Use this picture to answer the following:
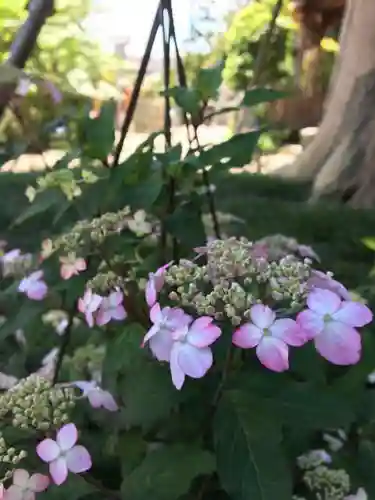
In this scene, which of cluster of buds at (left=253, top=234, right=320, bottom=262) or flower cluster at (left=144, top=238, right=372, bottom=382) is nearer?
flower cluster at (left=144, top=238, right=372, bottom=382)

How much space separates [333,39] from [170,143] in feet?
11.1

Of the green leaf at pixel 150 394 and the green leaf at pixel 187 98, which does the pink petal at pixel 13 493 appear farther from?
the green leaf at pixel 187 98

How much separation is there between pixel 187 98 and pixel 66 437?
26cm

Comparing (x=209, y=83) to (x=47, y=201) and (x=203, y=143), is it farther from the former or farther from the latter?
(x=203, y=143)

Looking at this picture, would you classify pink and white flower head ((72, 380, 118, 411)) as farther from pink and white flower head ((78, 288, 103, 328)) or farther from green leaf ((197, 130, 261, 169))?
green leaf ((197, 130, 261, 169))

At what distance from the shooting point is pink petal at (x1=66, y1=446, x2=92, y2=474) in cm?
34

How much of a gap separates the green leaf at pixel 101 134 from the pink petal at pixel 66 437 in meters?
0.24

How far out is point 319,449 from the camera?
1.43 feet

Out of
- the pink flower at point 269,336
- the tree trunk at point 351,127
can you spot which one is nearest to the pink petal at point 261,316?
the pink flower at point 269,336

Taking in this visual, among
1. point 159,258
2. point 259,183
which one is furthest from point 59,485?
point 259,183

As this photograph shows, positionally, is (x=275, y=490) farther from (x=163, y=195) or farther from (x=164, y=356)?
(x=163, y=195)

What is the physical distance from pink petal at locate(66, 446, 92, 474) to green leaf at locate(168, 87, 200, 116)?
26 cm

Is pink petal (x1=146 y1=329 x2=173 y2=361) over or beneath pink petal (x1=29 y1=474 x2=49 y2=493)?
over

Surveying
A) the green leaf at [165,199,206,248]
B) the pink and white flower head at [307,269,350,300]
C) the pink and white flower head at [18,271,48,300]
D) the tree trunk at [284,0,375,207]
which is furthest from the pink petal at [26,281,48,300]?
the tree trunk at [284,0,375,207]
